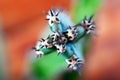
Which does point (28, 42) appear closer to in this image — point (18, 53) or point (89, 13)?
point (18, 53)

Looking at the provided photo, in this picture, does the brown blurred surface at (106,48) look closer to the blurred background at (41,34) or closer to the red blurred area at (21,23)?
the blurred background at (41,34)

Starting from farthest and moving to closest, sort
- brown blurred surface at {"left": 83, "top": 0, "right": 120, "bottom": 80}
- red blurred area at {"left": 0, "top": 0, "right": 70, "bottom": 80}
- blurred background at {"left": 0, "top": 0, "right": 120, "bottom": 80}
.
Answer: red blurred area at {"left": 0, "top": 0, "right": 70, "bottom": 80} < brown blurred surface at {"left": 83, "top": 0, "right": 120, "bottom": 80} < blurred background at {"left": 0, "top": 0, "right": 120, "bottom": 80}

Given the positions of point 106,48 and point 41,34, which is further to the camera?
point 106,48

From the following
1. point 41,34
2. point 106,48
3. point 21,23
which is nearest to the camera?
point 41,34

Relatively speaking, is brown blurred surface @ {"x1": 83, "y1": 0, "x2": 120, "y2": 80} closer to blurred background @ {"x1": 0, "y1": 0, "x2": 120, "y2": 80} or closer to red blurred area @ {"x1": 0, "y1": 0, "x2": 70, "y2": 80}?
blurred background @ {"x1": 0, "y1": 0, "x2": 120, "y2": 80}

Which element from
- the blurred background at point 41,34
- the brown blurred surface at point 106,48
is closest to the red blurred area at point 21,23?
the blurred background at point 41,34

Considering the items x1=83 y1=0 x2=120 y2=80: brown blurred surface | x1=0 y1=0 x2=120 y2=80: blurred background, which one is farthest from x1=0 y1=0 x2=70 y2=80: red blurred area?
x1=83 y1=0 x2=120 y2=80: brown blurred surface

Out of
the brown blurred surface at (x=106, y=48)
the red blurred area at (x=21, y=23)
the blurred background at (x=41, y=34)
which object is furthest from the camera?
the red blurred area at (x=21, y=23)
